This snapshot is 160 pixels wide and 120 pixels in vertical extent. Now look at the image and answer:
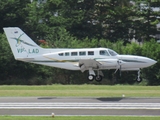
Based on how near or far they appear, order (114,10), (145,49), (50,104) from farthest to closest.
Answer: (114,10) → (145,49) → (50,104)

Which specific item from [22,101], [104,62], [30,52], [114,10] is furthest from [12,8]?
[22,101]

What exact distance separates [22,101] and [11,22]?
33.9 metres

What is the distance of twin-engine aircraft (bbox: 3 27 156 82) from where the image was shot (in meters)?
41.5

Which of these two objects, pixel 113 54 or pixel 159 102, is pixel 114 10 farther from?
pixel 159 102

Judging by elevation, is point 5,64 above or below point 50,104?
below

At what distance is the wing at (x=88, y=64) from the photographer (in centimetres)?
4166

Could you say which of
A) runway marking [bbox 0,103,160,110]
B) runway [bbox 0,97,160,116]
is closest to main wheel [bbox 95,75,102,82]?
runway [bbox 0,97,160,116]

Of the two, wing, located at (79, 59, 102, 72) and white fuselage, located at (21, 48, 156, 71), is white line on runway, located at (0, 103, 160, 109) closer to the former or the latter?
wing, located at (79, 59, 102, 72)

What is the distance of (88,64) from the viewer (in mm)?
42188

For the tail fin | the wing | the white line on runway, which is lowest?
the wing

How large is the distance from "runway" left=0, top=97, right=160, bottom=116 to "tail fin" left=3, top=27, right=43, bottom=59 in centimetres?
1337

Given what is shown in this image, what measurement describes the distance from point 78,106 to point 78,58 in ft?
57.3

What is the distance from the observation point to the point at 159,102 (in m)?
26.6

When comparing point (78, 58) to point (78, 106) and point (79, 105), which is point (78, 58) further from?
point (78, 106)
